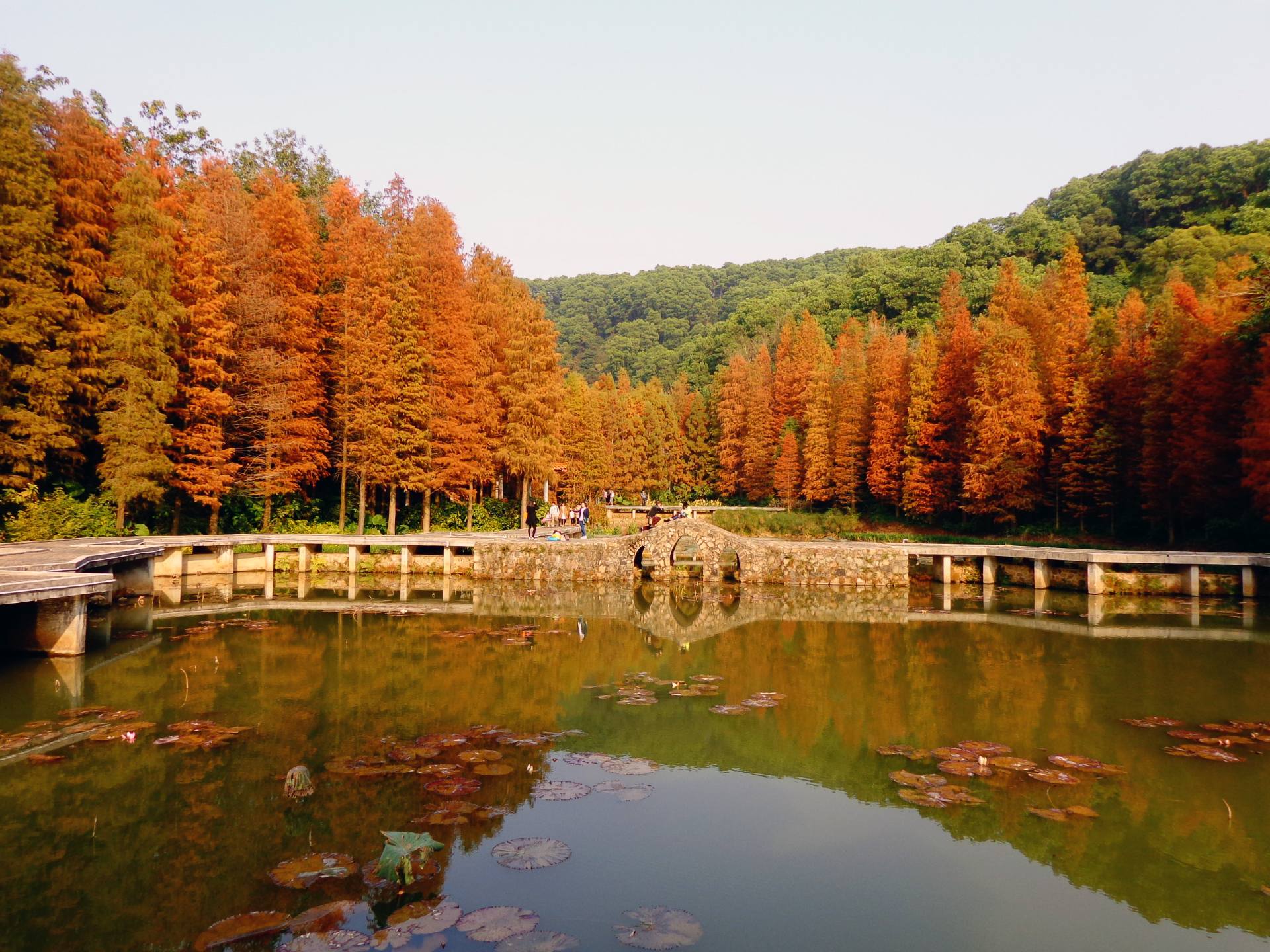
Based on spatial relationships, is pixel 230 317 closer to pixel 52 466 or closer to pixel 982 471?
pixel 52 466

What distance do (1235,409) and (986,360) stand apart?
990cm

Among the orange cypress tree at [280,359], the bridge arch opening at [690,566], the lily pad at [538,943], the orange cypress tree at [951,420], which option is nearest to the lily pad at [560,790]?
the lily pad at [538,943]

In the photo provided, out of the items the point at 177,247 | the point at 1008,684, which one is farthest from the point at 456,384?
the point at 1008,684

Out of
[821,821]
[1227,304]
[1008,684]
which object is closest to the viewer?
[821,821]

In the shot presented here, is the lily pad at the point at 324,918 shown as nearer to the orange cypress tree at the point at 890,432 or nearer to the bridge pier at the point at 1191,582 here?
the bridge pier at the point at 1191,582

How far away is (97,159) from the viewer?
24.8 m

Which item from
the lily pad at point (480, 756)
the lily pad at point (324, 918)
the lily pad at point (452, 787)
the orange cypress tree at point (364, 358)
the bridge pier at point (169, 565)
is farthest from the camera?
the orange cypress tree at point (364, 358)

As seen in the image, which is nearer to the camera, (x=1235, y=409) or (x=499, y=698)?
(x=499, y=698)

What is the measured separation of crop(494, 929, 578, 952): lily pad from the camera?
19.5 feet

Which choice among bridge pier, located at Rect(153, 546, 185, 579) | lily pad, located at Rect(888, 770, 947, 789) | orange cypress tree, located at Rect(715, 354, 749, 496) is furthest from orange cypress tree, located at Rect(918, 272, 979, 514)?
bridge pier, located at Rect(153, 546, 185, 579)

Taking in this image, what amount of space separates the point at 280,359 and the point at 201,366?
361 centimetres

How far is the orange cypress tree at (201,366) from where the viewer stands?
87.7 ft

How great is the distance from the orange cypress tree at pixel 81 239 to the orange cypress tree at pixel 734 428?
42639 mm

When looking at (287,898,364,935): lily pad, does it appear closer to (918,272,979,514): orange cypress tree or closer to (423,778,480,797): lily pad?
(423,778,480,797): lily pad
